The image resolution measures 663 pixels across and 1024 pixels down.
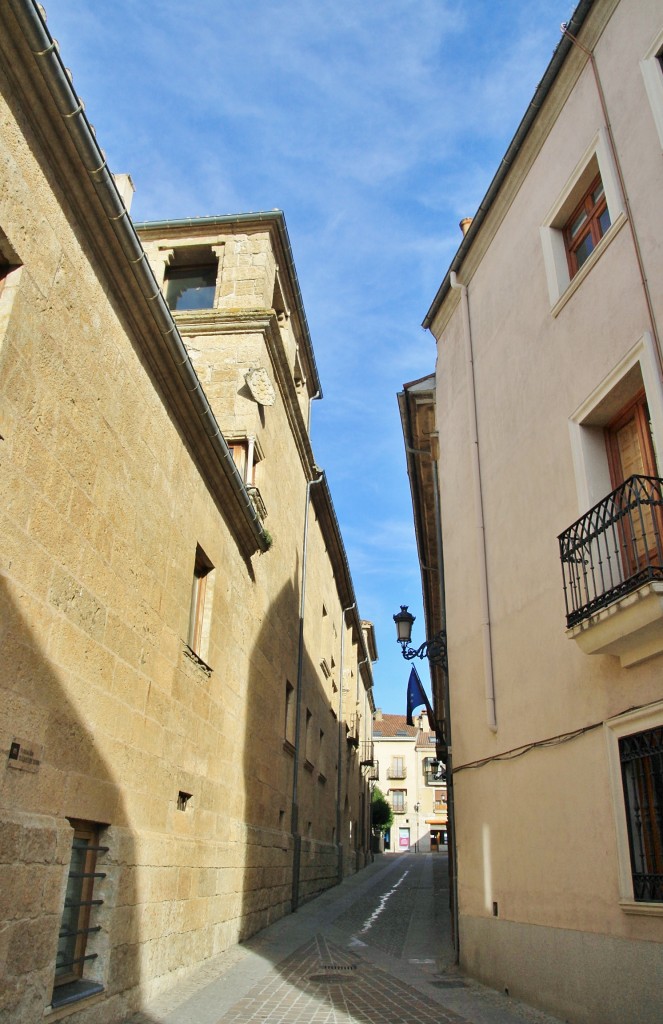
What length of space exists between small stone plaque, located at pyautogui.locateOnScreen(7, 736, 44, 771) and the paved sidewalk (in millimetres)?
2483

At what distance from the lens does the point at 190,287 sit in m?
13.7

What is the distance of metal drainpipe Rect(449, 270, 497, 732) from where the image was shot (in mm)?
7684

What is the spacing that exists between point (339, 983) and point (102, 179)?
24.2 feet

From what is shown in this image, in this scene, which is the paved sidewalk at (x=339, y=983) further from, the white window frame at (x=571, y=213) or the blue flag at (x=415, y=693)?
the white window frame at (x=571, y=213)

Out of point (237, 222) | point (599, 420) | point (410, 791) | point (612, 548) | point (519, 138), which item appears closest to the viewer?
point (612, 548)

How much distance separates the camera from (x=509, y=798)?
7082 millimetres

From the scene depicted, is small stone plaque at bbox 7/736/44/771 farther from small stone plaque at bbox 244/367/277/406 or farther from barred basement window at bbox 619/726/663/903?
small stone plaque at bbox 244/367/277/406

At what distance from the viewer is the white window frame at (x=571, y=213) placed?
20.8ft

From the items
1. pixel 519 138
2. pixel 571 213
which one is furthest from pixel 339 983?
pixel 519 138

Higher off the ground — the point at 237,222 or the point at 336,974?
the point at 237,222

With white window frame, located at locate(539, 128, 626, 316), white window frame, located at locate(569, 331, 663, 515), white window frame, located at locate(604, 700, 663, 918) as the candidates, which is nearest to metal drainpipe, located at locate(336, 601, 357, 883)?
white window frame, located at locate(604, 700, 663, 918)

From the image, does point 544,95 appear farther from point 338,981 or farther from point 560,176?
point 338,981

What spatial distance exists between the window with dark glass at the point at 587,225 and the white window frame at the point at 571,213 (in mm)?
48

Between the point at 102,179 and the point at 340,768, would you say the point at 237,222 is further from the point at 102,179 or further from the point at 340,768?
the point at 340,768
